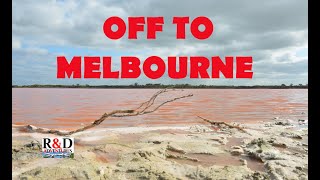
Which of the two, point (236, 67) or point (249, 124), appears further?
point (249, 124)

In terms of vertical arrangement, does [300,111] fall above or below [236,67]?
below

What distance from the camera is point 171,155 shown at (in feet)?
16.5

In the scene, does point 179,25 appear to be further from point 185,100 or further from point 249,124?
point 185,100

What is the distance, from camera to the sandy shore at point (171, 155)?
4223 millimetres

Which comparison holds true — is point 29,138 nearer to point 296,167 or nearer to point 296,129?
point 296,167

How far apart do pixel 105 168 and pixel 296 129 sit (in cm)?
469

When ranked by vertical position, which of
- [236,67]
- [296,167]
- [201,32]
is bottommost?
[296,167]

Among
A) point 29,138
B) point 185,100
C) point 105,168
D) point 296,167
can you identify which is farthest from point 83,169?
point 185,100

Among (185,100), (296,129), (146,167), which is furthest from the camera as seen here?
(185,100)

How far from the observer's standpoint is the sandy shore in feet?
13.9

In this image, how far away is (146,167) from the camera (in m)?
4.32

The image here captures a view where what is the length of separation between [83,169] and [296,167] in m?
2.99
